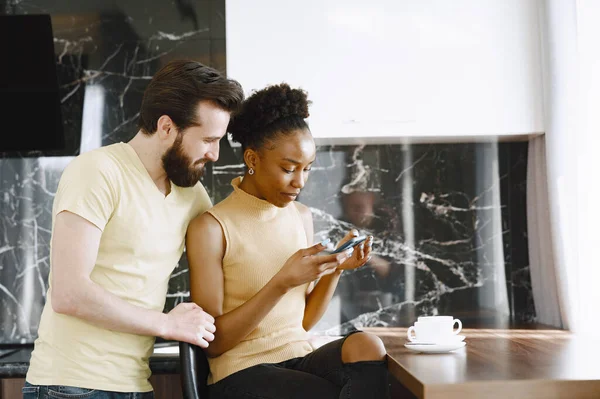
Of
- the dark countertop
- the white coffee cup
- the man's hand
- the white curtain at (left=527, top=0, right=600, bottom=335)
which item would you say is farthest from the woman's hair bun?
the white curtain at (left=527, top=0, right=600, bottom=335)

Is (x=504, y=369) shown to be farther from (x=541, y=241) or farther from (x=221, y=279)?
(x=541, y=241)

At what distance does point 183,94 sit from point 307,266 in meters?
0.50

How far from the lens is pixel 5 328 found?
2.62 meters

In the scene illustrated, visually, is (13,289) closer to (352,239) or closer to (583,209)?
(352,239)

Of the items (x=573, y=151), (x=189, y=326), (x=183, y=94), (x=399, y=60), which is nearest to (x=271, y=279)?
(x=189, y=326)

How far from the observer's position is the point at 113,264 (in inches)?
61.2

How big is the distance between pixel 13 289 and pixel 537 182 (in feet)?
6.52

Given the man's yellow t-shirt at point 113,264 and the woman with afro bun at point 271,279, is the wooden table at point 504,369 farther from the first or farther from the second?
the man's yellow t-shirt at point 113,264

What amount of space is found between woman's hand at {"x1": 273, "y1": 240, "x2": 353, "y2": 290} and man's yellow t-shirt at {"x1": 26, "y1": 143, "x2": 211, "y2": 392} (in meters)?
0.29

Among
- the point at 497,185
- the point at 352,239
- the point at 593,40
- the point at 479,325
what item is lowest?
the point at 479,325

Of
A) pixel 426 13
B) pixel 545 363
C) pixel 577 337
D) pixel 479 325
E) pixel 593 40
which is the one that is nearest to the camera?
pixel 545 363

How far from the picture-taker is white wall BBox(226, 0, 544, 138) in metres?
2.32

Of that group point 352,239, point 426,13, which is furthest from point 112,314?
point 426,13

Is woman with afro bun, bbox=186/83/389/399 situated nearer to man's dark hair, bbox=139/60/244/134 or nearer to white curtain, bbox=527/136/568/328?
man's dark hair, bbox=139/60/244/134
